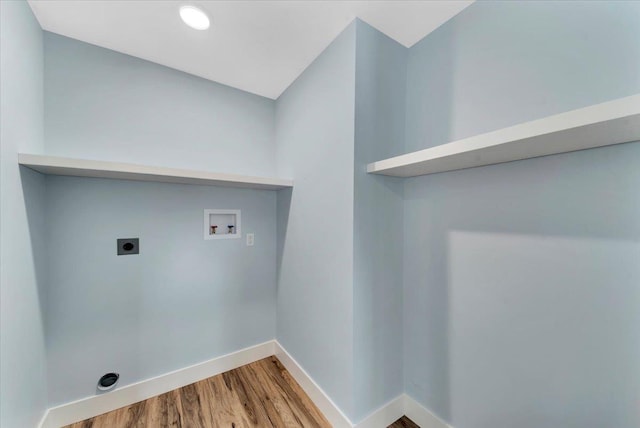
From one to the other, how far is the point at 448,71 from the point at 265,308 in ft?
7.35

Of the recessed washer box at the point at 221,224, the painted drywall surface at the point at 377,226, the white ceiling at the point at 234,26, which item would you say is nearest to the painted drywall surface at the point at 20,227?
the white ceiling at the point at 234,26

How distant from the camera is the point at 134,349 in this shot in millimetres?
1587

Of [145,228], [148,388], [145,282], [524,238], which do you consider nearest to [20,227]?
[145,228]

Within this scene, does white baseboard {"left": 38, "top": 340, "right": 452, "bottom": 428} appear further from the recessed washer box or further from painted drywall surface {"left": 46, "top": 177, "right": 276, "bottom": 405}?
the recessed washer box

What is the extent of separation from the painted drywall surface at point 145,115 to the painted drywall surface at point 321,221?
14.0 inches

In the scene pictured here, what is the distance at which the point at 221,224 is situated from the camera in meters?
1.92

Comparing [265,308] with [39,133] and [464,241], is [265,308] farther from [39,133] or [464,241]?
[39,133]

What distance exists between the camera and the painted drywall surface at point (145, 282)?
1.39 metres

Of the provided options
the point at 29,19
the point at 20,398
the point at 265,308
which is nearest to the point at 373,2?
the point at 29,19

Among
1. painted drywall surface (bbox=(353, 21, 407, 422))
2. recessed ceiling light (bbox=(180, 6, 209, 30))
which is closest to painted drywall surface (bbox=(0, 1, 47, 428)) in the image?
recessed ceiling light (bbox=(180, 6, 209, 30))

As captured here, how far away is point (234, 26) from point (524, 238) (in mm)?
1893

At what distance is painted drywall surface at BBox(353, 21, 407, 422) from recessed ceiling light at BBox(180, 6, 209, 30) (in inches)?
34.0

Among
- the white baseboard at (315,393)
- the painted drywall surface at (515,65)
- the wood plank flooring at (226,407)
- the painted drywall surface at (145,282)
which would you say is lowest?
the wood plank flooring at (226,407)

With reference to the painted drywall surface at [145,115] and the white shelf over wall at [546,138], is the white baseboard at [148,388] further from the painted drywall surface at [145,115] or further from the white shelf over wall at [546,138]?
the white shelf over wall at [546,138]
